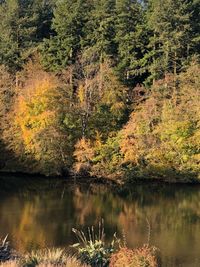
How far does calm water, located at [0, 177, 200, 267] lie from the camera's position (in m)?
23.8

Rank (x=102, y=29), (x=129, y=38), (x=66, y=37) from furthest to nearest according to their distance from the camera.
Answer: (x=66, y=37), (x=102, y=29), (x=129, y=38)

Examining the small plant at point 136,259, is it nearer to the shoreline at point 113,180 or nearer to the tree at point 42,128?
the shoreline at point 113,180

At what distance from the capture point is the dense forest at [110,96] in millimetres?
46344

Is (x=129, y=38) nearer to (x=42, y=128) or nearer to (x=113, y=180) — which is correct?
(x=42, y=128)

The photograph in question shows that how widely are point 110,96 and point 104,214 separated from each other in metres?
20.6

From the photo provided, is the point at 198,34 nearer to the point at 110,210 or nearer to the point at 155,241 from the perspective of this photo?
the point at 110,210

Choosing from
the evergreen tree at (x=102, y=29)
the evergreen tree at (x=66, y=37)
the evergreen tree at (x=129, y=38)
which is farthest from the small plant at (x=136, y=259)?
the evergreen tree at (x=66, y=37)

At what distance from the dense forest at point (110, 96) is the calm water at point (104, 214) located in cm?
364

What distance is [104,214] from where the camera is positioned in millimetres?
30938

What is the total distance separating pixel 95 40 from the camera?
190ft

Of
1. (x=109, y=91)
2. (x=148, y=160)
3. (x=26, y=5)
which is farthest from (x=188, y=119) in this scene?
(x=26, y=5)

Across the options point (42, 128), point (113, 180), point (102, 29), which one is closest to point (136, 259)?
point (113, 180)

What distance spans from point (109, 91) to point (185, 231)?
81.5 feet

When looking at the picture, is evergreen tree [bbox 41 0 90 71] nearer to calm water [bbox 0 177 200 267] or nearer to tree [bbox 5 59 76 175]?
tree [bbox 5 59 76 175]
